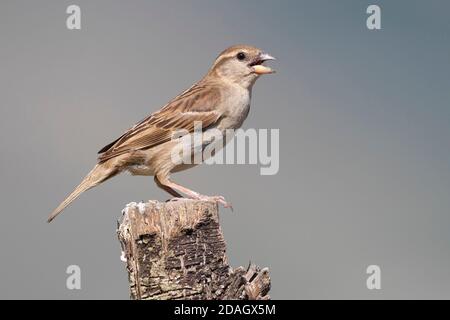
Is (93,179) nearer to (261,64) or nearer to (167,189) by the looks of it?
(167,189)

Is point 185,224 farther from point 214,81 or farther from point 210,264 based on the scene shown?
point 214,81

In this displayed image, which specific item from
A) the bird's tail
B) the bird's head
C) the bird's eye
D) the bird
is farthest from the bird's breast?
the bird's tail

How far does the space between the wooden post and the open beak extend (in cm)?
412

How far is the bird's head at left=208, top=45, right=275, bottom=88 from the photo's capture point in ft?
35.0

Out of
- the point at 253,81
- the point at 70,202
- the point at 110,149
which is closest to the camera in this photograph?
the point at 70,202

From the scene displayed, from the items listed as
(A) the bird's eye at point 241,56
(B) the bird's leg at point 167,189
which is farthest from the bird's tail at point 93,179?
(A) the bird's eye at point 241,56

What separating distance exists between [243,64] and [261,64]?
0.90 feet

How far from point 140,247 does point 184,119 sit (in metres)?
3.80

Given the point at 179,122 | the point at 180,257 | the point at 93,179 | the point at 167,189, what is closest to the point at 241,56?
the point at 179,122

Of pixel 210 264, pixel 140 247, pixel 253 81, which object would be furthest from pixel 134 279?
pixel 253 81

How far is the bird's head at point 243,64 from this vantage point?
1068 centimetres

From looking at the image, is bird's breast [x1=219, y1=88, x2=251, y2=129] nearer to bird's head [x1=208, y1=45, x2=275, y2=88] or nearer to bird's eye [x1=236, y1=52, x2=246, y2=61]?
bird's head [x1=208, y1=45, x2=275, y2=88]

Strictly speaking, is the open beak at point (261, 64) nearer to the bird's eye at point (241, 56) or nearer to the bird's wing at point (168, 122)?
the bird's eye at point (241, 56)

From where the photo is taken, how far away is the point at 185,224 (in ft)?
22.1
